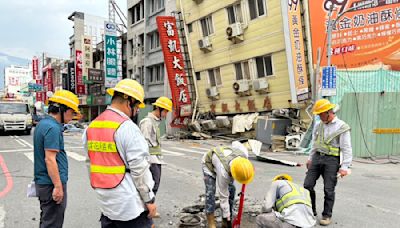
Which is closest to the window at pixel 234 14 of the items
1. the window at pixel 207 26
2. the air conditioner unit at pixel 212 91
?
the window at pixel 207 26

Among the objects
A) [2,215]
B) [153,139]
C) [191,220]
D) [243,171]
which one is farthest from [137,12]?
[243,171]

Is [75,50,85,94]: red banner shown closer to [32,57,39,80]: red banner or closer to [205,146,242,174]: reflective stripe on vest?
[32,57,39,80]: red banner

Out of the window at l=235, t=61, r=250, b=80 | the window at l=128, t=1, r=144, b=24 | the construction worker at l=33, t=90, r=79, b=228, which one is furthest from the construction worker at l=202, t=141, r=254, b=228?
the window at l=128, t=1, r=144, b=24

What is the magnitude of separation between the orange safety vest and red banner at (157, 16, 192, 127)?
54.7 feet

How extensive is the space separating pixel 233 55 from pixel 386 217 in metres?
13.5

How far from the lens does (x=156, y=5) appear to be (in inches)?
945

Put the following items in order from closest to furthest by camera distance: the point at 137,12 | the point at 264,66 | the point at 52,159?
the point at 52,159 < the point at 264,66 < the point at 137,12

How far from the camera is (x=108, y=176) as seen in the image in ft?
7.77

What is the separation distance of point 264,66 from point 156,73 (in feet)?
35.8

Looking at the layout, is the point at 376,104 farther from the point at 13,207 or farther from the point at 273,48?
the point at 13,207

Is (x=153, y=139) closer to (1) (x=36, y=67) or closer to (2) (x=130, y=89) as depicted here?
(2) (x=130, y=89)

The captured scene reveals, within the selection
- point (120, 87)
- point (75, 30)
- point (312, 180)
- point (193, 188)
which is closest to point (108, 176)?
point (120, 87)

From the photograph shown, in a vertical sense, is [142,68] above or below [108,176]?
above

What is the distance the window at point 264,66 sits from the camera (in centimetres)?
1562
